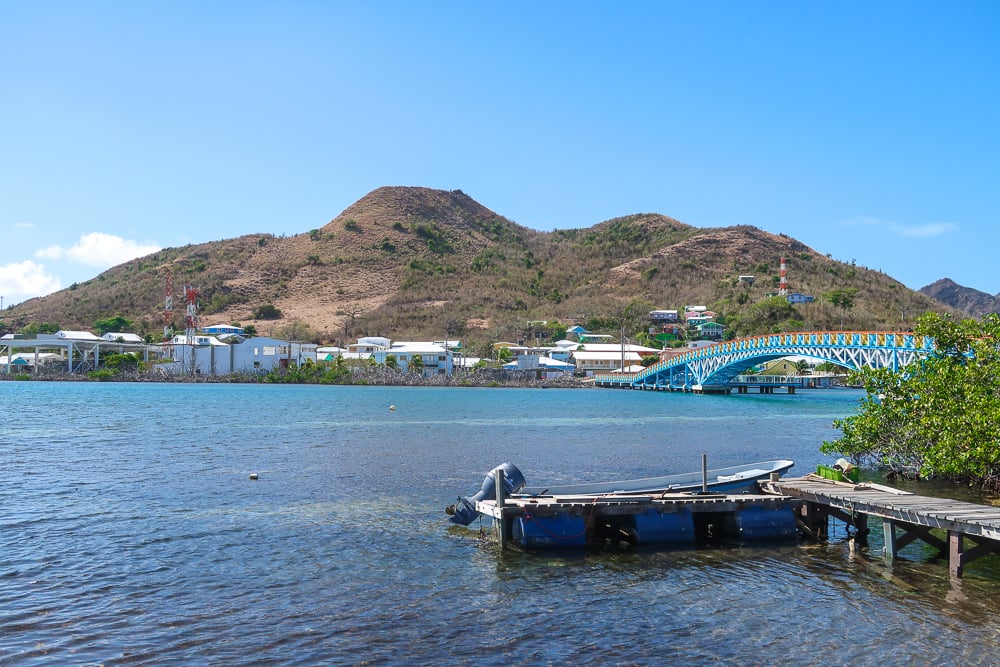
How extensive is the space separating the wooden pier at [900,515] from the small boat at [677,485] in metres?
0.73

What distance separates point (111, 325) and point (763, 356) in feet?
398

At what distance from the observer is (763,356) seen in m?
83.8

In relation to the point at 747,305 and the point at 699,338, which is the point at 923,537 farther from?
the point at 747,305

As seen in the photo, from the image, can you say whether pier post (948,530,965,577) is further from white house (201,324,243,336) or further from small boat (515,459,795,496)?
white house (201,324,243,336)

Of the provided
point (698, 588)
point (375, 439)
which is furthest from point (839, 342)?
point (698, 588)

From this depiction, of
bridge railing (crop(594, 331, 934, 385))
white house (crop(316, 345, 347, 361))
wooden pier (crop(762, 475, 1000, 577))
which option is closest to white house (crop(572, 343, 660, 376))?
bridge railing (crop(594, 331, 934, 385))

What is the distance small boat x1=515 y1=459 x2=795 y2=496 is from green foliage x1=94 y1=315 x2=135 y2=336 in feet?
492

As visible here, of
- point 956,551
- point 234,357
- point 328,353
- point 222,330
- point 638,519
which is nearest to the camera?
point 956,551

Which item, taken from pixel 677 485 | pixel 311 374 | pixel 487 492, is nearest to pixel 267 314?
pixel 311 374

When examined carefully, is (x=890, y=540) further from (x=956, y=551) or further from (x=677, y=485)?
(x=677, y=485)

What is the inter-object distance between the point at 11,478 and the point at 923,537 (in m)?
26.7

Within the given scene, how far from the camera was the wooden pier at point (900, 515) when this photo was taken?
48.4ft

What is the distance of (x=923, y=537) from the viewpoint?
1612cm

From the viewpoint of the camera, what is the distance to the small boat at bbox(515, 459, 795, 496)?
19078 mm
